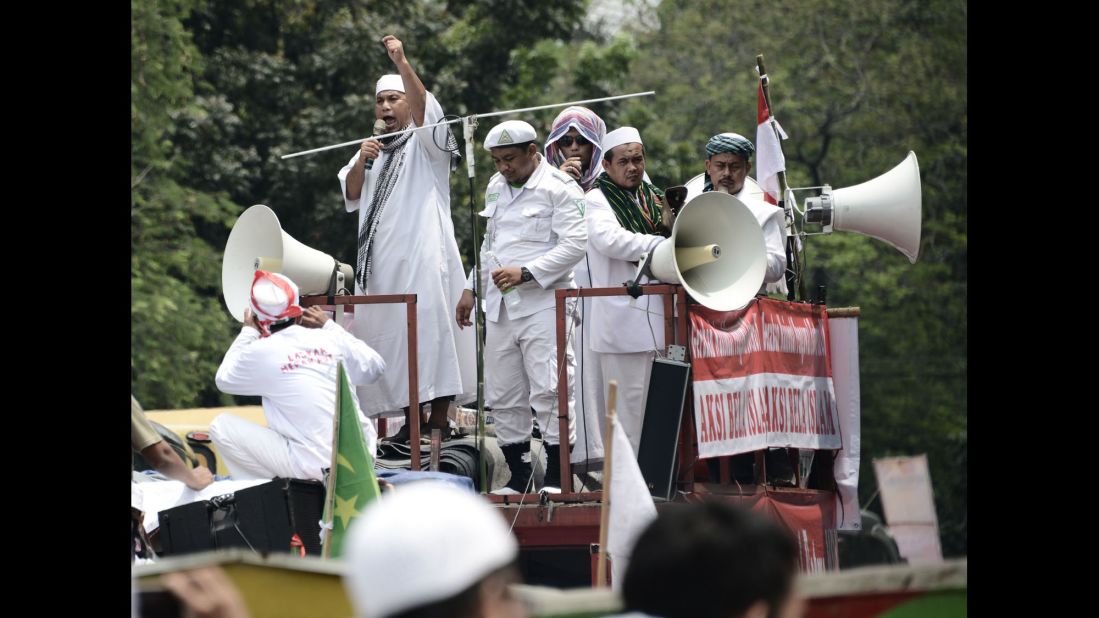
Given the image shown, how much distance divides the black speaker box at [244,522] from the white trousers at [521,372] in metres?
1.55

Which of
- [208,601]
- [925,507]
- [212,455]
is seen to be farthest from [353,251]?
[208,601]

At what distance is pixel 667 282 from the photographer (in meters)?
7.23

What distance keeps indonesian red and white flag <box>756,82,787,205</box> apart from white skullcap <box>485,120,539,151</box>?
4.95 ft

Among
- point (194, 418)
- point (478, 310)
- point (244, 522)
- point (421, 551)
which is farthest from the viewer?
point (194, 418)

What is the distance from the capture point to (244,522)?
6684 millimetres

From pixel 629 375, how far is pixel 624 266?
614 millimetres

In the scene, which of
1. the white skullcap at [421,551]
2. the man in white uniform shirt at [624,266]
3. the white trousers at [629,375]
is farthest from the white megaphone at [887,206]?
the white skullcap at [421,551]

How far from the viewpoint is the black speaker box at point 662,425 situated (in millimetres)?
6852

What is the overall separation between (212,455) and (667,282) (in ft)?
15.4

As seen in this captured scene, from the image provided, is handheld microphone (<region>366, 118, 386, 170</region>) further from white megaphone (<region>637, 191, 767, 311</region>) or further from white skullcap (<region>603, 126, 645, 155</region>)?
white megaphone (<region>637, 191, 767, 311</region>)

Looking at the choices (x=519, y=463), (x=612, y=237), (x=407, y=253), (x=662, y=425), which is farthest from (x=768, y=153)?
(x=662, y=425)

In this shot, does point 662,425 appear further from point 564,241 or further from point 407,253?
point 407,253
